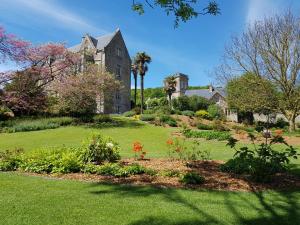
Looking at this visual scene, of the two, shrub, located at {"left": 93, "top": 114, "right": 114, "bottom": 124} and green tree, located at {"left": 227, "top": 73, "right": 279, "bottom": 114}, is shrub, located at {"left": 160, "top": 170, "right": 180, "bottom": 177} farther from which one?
green tree, located at {"left": 227, "top": 73, "right": 279, "bottom": 114}

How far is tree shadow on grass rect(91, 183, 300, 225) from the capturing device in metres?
5.87

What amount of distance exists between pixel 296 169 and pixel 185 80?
74.8 metres

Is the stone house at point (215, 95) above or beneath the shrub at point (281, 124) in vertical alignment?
above

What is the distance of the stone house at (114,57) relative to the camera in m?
47.3

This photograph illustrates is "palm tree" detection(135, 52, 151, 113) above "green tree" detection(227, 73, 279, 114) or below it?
above

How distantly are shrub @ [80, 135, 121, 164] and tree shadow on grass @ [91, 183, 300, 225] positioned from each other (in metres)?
2.87

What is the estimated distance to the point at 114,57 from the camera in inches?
1956

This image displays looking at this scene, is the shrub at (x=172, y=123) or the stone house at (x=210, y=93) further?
the stone house at (x=210, y=93)

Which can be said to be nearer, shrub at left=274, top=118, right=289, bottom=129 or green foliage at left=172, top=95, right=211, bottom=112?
shrub at left=274, top=118, right=289, bottom=129

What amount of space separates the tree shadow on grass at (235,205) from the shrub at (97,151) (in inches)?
113

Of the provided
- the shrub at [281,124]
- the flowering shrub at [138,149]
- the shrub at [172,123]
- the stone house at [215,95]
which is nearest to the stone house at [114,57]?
the shrub at [172,123]

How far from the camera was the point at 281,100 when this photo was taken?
31953 mm

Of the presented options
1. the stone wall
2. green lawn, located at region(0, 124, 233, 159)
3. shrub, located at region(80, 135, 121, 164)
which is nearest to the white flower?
shrub, located at region(80, 135, 121, 164)

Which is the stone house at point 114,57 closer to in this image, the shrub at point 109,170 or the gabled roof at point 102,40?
the gabled roof at point 102,40
